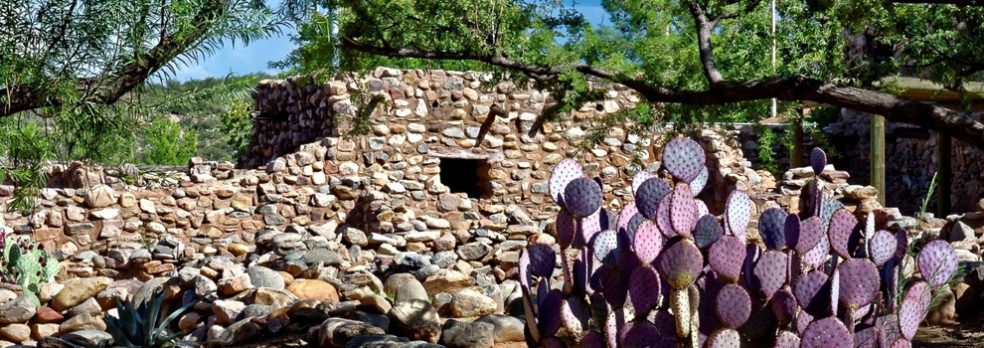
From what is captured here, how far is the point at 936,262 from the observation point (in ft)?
15.8

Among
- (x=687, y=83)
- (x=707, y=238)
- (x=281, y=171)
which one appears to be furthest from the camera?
(x=281, y=171)

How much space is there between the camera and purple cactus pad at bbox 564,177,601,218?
4691 mm

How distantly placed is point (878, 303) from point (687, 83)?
4.62 meters

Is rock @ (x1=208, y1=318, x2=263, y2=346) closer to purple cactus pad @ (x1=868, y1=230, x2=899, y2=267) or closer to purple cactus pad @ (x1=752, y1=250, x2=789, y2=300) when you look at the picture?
purple cactus pad @ (x1=752, y1=250, x2=789, y2=300)

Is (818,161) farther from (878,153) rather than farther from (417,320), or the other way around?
(878,153)

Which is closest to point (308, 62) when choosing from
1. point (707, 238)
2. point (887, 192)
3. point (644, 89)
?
point (644, 89)

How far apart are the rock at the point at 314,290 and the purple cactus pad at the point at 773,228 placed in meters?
5.13

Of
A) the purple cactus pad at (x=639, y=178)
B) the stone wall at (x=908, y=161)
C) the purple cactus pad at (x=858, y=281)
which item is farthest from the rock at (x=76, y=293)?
the stone wall at (x=908, y=161)

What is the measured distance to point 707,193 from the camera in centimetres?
1521

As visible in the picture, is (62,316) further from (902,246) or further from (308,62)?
(902,246)

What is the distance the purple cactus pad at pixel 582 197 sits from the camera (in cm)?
469

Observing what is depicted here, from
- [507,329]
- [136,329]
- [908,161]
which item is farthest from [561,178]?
[908,161]

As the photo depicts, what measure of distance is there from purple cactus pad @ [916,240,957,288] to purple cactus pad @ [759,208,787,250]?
61cm

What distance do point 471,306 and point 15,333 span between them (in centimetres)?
367
